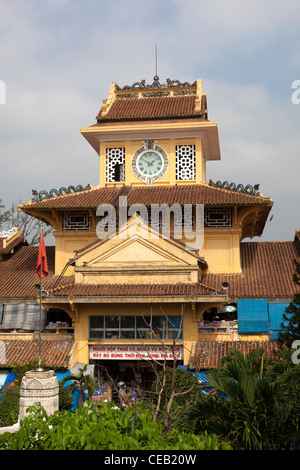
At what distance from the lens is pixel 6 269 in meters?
29.4

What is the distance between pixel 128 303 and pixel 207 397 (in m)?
13.3

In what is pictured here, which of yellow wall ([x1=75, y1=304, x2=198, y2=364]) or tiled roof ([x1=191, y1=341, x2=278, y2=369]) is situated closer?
tiled roof ([x1=191, y1=341, x2=278, y2=369])

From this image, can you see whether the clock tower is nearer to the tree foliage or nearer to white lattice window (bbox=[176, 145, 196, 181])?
white lattice window (bbox=[176, 145, 196, 181])

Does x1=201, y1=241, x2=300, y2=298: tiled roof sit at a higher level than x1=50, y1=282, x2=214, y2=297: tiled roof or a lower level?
higher

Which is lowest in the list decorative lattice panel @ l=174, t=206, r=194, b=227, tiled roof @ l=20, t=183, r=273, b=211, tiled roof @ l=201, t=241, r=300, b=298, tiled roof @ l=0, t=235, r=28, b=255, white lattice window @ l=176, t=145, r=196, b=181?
tiled roof @ l=201, t=241, r=300, b=298

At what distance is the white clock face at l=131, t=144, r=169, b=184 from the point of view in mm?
29266

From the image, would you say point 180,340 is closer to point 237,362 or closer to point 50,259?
point 50,259

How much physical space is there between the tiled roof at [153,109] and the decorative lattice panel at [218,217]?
5123 mm

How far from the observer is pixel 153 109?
99.0ft

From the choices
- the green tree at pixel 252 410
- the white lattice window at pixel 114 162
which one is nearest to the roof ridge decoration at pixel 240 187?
the white lattice window at pixel 114 162

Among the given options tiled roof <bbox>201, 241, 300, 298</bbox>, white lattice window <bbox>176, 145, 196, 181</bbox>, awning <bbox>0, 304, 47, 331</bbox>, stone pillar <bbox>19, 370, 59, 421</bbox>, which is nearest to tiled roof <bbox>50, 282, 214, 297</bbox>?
tiled roof <bbox>201, 241, 300, 298</bbox>

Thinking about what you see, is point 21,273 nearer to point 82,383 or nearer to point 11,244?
point 11,244
